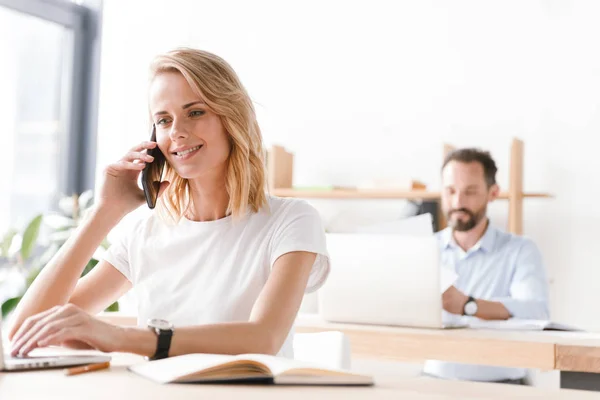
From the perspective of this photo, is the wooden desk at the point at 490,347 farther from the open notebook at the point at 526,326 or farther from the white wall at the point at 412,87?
the white wall at the point at 412,87

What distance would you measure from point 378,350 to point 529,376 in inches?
36.8

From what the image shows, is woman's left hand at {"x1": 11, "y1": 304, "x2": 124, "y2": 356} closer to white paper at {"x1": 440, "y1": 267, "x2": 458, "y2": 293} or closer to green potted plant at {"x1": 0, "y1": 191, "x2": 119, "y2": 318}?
white paper at {"x1": 440, "y1": 267, "x2": 458, "y2": 293}

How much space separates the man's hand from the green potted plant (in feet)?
5.99

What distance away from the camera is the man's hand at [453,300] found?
229 centimetres

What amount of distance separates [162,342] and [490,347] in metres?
0.94

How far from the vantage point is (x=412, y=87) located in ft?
13.9

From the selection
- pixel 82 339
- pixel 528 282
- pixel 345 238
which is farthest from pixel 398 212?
pixel 82 339

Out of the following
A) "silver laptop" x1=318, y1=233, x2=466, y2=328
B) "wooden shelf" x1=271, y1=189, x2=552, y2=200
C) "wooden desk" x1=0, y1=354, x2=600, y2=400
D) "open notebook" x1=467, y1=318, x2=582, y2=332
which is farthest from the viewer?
"wooden shelf" x1=271, y1=189, x2=552, y2=200

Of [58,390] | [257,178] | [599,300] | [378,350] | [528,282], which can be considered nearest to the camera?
[58,390]

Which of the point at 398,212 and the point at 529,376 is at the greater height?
the point at 398,212

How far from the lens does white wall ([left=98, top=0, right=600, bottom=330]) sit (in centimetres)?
386

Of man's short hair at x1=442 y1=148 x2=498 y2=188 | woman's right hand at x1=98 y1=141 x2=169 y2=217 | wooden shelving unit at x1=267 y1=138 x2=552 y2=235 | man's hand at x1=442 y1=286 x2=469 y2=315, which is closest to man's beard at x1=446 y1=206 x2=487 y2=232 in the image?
man's short hair at x1=442 y1=148 x2=498 y2=188

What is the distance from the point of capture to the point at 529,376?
2666mm

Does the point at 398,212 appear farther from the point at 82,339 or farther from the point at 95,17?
the point at 82,339
